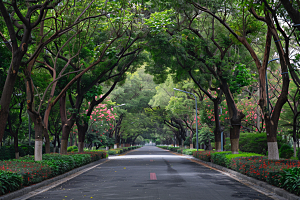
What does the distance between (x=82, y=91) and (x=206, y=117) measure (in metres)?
14.2

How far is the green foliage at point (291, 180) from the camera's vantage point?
8.69 metres

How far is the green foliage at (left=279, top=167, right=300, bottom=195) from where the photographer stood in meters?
8.69

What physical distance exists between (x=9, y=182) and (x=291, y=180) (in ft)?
26.1

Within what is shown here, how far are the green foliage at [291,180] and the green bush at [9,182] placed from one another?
25.4 feet

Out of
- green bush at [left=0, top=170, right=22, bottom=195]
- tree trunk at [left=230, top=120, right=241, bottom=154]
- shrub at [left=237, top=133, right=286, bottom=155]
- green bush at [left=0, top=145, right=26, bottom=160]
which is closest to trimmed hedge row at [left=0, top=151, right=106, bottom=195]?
green bush at [left=0, top=170, right=22, bottom=195]

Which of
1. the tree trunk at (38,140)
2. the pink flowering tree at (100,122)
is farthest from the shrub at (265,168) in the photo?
the pink flowering tree at (100,122)

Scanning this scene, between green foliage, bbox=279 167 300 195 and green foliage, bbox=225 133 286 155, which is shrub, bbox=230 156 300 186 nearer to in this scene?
green foliage, bbox=279 167 300 195

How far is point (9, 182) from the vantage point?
30.8 ft

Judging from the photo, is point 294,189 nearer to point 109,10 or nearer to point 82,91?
point 109,10

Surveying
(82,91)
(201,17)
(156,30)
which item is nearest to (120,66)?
(82,91)

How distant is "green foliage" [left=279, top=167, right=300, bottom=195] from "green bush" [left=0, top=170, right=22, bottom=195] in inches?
305

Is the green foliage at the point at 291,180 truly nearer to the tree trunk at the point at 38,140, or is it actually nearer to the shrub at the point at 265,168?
the shrub at the point at 265,168

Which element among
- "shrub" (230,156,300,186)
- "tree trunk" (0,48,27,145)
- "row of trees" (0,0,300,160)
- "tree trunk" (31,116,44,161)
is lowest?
"shrub" (230,156,300,186)

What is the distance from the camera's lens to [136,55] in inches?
995
